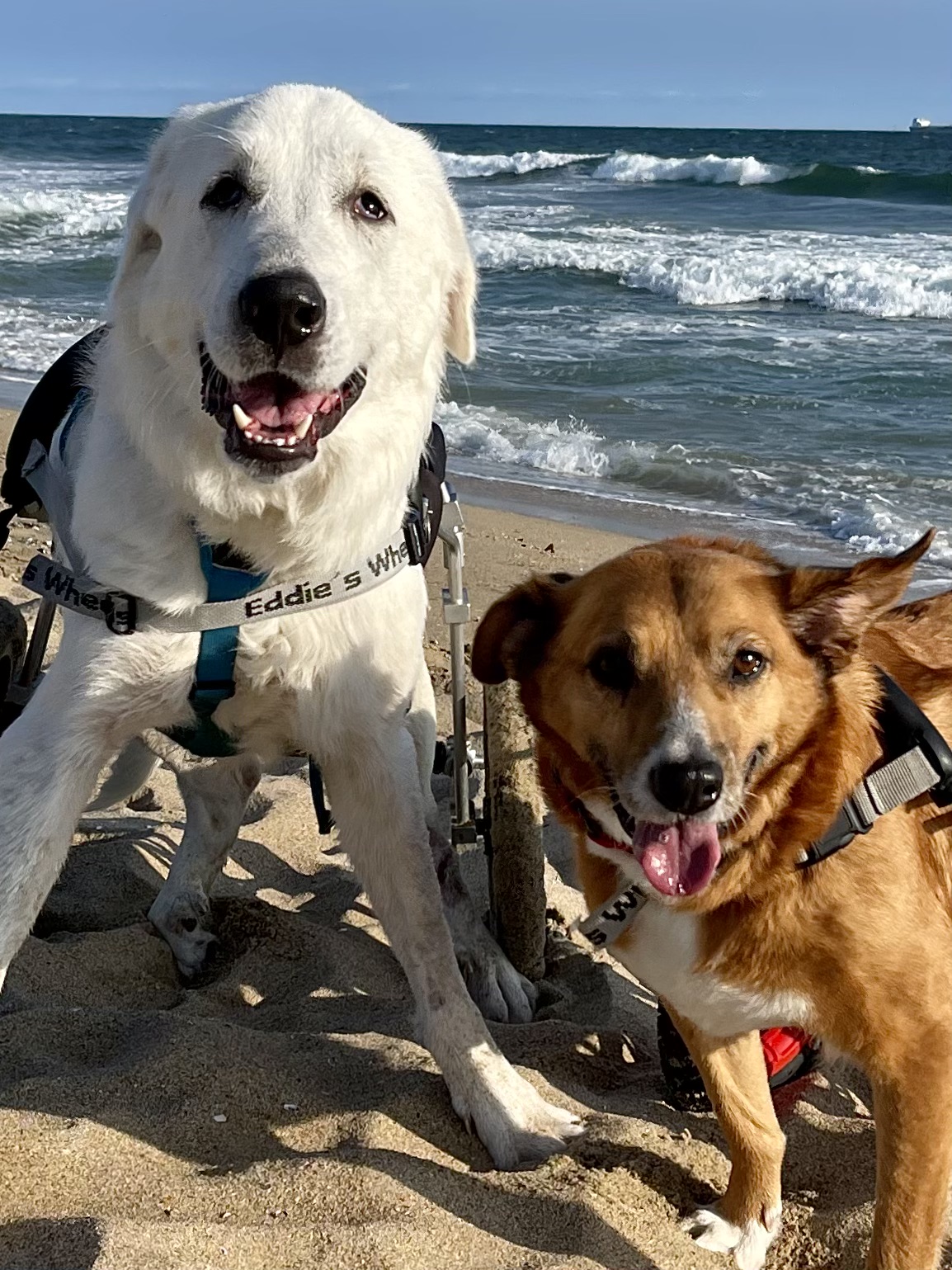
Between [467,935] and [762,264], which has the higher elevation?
[762,264]

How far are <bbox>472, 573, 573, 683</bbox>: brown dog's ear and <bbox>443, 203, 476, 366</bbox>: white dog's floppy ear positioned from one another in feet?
2.23

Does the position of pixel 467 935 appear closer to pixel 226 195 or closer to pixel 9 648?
pixel 9 648

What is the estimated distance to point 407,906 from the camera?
3.49 m

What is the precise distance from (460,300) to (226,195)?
745mm

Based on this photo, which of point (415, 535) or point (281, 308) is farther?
point (415, 535)

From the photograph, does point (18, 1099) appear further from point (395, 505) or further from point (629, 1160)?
point (395, 505)

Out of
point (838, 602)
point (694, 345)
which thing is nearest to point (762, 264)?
point (694, 345)

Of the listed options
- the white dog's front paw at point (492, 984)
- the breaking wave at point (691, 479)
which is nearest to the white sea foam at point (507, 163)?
the breaking wave at point (691, 479)

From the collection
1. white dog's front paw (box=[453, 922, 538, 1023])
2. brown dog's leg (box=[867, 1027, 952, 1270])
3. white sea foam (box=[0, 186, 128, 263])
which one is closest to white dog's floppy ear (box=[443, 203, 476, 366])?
white dog's front paw (box=[453, 922, 538, 1023])

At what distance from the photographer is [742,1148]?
3.13 m

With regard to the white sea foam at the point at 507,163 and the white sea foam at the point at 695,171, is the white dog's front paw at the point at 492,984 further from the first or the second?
the white sea foam at the point at 507,163

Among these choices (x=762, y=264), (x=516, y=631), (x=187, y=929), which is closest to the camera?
(x=516, y=631)

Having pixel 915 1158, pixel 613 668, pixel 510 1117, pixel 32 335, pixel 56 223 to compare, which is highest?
pixel 56 223

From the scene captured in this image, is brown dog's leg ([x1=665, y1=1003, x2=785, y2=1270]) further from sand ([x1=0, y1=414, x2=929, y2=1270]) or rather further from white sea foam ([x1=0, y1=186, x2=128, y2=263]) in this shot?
white sea foam ([x1=0, y1=186, x2=128, y2=263])
